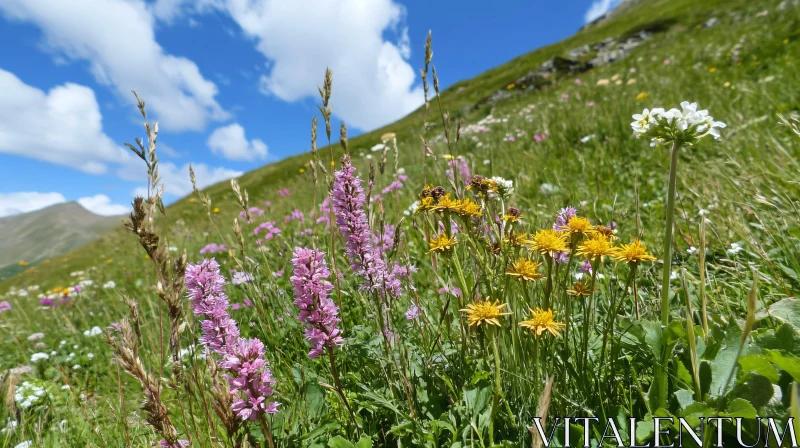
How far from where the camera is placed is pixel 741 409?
131 cm

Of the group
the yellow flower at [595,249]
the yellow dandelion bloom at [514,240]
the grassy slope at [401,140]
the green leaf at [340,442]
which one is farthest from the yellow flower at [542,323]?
the grassy slope at [401,140]

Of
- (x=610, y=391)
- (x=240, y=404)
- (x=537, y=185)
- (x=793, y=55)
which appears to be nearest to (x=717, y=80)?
(x=793, y=55)

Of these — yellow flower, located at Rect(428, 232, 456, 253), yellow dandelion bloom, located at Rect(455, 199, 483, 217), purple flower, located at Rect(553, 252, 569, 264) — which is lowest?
purple flower, located at Rect(553, 252, 569, 264)

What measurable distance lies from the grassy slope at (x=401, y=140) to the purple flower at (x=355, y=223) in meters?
0.76

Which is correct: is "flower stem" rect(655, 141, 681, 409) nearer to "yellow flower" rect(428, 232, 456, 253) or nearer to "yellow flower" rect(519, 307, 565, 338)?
"yellow flower" rect(519, 307, 565, 338)

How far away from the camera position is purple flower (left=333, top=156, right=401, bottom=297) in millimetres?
1930

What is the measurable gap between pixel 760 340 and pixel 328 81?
2203 millimetres

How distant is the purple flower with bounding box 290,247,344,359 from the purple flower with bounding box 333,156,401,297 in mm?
294

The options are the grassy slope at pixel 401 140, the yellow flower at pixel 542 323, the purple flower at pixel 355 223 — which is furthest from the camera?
the grassy slope at pixel 401 140

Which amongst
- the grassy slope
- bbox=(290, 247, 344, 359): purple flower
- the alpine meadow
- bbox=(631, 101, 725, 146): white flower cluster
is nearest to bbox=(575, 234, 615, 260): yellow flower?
the alpine meadow

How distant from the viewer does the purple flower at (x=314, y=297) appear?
1601 mm

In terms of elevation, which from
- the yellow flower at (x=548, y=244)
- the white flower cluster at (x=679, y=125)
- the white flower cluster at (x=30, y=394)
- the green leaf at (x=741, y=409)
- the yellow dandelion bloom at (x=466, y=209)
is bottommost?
the green leaf at (x=741, y=409)

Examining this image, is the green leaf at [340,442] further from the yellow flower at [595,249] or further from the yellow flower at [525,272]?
the yellow flower at [595,249]

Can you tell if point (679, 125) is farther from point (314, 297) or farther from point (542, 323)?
point (314, 297)
